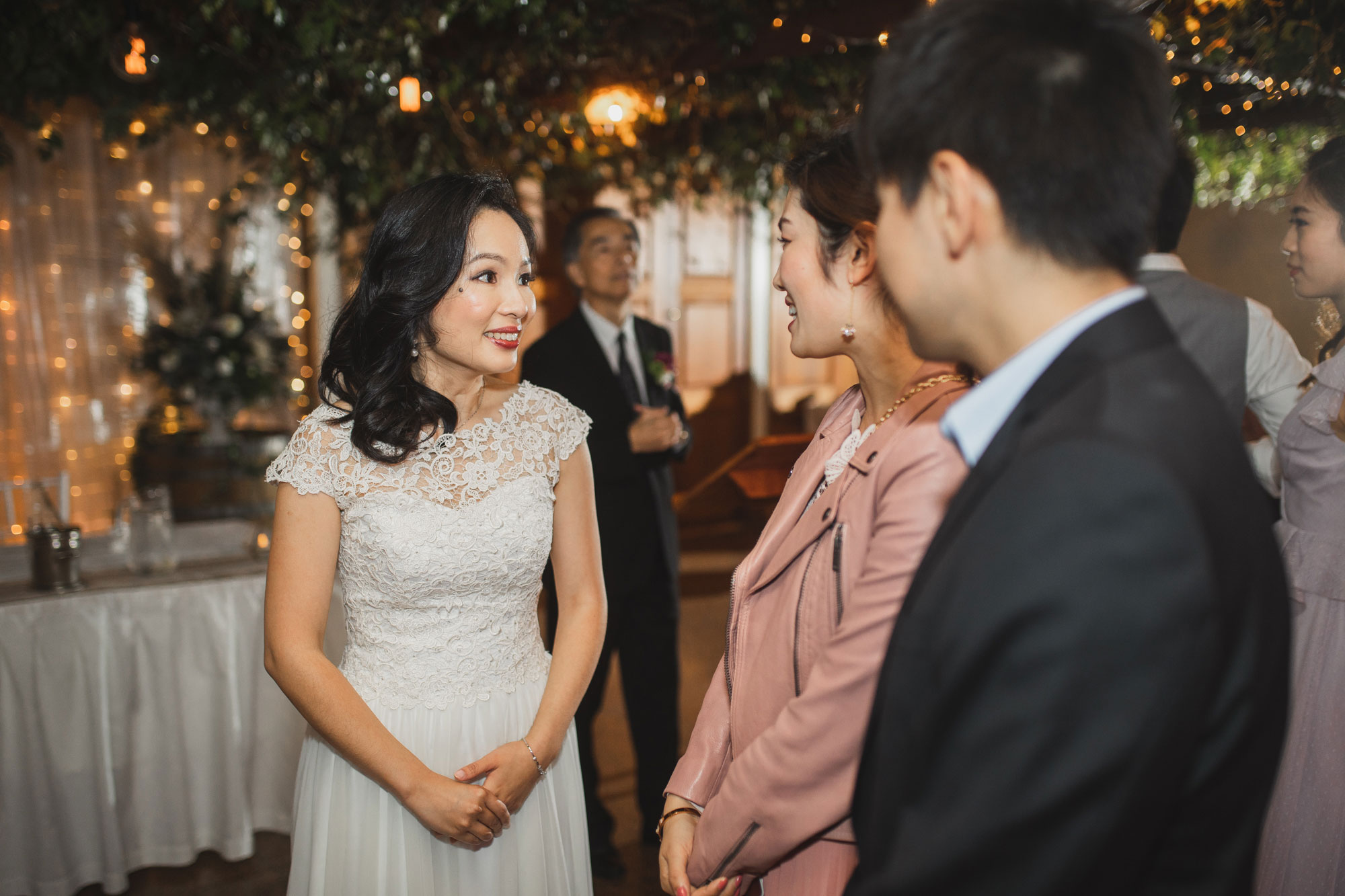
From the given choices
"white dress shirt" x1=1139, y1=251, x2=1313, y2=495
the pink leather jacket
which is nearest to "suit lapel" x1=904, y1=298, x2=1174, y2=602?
the pink leather jacket

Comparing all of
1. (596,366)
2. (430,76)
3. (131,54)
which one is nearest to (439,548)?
(596,366)

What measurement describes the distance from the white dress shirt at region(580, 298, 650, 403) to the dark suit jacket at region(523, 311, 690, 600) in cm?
5

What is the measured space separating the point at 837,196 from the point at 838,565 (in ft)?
1.61

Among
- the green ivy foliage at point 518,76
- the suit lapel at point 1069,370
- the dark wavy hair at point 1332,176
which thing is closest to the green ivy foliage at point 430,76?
the green ivy foliage at point 518,76

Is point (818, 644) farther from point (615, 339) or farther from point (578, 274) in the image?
point (578, 274)

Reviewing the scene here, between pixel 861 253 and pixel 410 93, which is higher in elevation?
pixel 410 93

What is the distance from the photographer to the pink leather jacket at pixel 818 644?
99cm

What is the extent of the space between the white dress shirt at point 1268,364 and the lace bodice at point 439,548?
4.66 ft

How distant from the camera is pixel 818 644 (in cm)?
113

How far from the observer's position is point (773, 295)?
8031mm

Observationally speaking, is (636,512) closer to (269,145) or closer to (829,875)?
(829,875)

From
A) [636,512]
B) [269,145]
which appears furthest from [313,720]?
[269,145]

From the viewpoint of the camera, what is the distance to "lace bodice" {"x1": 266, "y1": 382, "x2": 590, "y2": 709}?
155cm

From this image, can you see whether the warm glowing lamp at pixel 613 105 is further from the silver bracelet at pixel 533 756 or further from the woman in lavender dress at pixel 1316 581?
the silver bracelet at pixel 533 756
